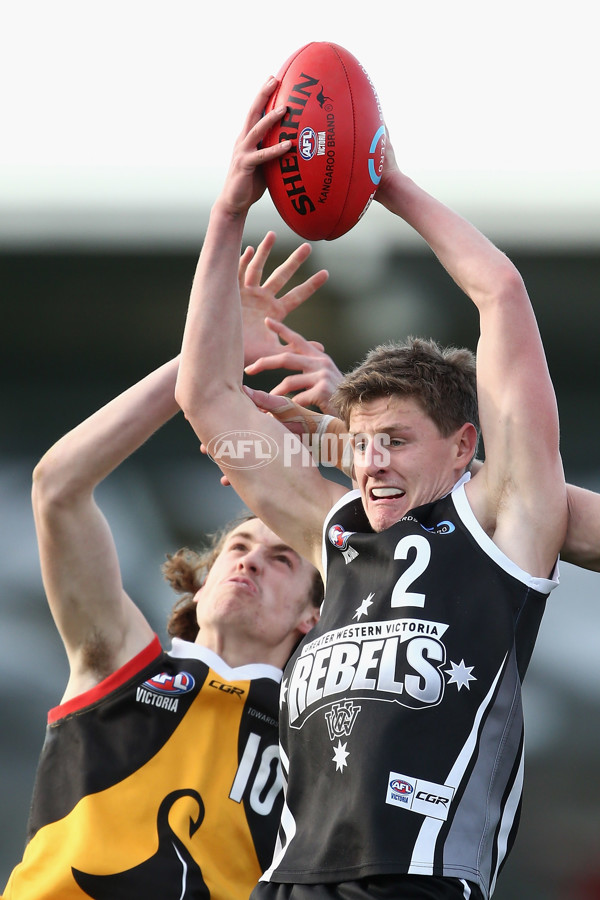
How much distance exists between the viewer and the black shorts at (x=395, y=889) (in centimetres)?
192

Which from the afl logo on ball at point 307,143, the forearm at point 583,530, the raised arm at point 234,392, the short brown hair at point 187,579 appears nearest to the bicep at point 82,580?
the short brown hair at point 187,579

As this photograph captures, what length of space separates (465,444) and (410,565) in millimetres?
410

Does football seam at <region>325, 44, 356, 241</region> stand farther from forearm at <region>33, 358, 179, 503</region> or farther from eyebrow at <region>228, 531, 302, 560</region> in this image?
eyebrow at <region>228, 531, 302, 560</region>

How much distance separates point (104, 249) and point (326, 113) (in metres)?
6.11

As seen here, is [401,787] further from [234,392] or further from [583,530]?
[234,392]

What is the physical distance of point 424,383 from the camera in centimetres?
239

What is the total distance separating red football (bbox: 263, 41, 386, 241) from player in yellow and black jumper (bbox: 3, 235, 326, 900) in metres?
0.77

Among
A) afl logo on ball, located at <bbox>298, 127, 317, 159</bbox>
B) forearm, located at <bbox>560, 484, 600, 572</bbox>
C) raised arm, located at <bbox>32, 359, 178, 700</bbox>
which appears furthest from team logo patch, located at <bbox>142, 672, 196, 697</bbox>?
afl logo on ball, located at <bbox>298, 127, 317, 159</bbox>

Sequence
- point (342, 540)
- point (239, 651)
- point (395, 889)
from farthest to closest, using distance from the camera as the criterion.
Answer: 1. point (239, 651)
2. point (342, 540)
3. point (395, 889)

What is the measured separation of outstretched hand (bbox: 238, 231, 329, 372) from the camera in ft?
10.5

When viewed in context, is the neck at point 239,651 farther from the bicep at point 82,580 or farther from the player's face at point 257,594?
the bicep at point 82,580

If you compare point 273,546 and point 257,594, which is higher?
point 273,546

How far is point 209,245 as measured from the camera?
8.28 ft

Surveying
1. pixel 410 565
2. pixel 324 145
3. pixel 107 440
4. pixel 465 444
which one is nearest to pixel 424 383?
pixel 465 444
